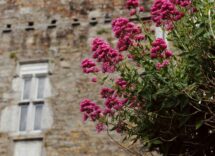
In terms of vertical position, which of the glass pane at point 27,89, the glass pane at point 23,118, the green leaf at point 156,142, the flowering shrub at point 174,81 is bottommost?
the green leaf at point 156,142

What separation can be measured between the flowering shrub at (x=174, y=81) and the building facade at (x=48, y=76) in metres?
3.95

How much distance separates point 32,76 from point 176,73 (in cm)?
548

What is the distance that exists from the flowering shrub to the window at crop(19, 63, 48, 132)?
4.42 m

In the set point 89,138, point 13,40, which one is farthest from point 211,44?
point 13,40

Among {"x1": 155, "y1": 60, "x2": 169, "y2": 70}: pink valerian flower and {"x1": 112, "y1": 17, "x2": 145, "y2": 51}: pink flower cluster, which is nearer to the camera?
{"x1": 155, "y1": 60, "x2": 169, "y2": 70}: pink valerian flower

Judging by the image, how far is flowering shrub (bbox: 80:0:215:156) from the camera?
5574 millimetres

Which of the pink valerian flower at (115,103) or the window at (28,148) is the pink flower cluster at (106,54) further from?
the window at (28,148)

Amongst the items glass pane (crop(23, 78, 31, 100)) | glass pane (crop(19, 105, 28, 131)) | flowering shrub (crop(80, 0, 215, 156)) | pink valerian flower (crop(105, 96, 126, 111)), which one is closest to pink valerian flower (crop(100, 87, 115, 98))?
pink valerian flower (crop(105, 96, 126, 111))

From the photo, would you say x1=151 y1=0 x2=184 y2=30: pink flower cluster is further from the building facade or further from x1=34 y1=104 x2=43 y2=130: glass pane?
x1=34 y1=104 x2=43 y2=130: glass pane

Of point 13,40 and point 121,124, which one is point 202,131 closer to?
point 121,124

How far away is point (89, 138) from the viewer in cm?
994

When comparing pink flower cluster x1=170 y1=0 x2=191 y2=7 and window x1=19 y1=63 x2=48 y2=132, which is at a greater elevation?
window x1=19 y1=63 x2=48 y2=132

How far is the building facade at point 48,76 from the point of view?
32.8ft

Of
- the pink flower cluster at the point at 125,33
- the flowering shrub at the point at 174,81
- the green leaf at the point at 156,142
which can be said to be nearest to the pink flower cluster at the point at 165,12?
the flowering shrub at the point at 174,81
